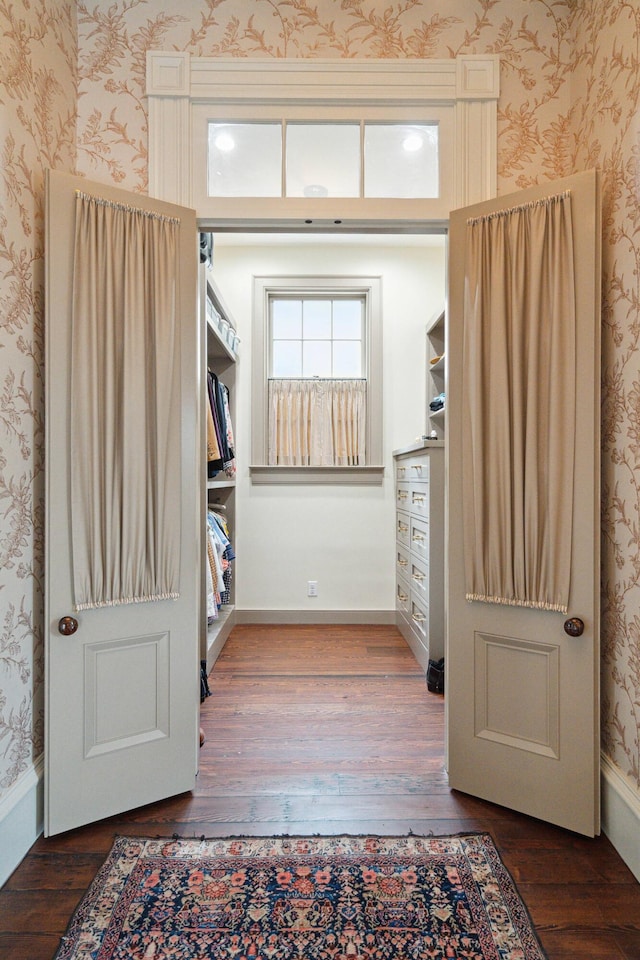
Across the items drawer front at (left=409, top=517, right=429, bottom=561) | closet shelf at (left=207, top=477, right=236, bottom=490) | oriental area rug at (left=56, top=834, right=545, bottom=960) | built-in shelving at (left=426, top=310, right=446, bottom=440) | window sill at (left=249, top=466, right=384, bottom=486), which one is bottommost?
oriental area rug at (left=56, top=834, right=545, bottom=960)

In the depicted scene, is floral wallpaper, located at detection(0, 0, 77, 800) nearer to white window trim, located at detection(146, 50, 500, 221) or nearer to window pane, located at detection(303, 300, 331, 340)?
white window trim, located at detection(146, 50, 500, 221)

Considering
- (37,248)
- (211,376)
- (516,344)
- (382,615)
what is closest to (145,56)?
(37,248)

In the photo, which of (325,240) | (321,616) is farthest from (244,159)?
(321,616)

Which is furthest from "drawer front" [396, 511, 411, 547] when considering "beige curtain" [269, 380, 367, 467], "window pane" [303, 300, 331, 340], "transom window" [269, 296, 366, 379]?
"window pane" [303, 300, 331, 340]

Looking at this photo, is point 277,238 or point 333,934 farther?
point 277,238

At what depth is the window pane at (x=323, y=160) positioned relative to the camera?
1847 millimetres

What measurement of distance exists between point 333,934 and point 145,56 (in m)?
2.84

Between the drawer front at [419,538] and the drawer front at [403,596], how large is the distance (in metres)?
0.34

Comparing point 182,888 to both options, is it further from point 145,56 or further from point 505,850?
point 145,56

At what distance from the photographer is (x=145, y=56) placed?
1826 mm

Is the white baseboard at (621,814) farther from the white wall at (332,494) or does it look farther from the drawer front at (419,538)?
the white wall at (332,494)

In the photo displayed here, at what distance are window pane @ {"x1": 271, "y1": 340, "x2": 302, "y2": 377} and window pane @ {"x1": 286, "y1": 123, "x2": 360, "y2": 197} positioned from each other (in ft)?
6.56

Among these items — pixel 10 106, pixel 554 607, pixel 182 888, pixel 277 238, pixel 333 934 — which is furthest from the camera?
pixel 277 238

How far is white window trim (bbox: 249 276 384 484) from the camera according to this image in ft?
12.3
